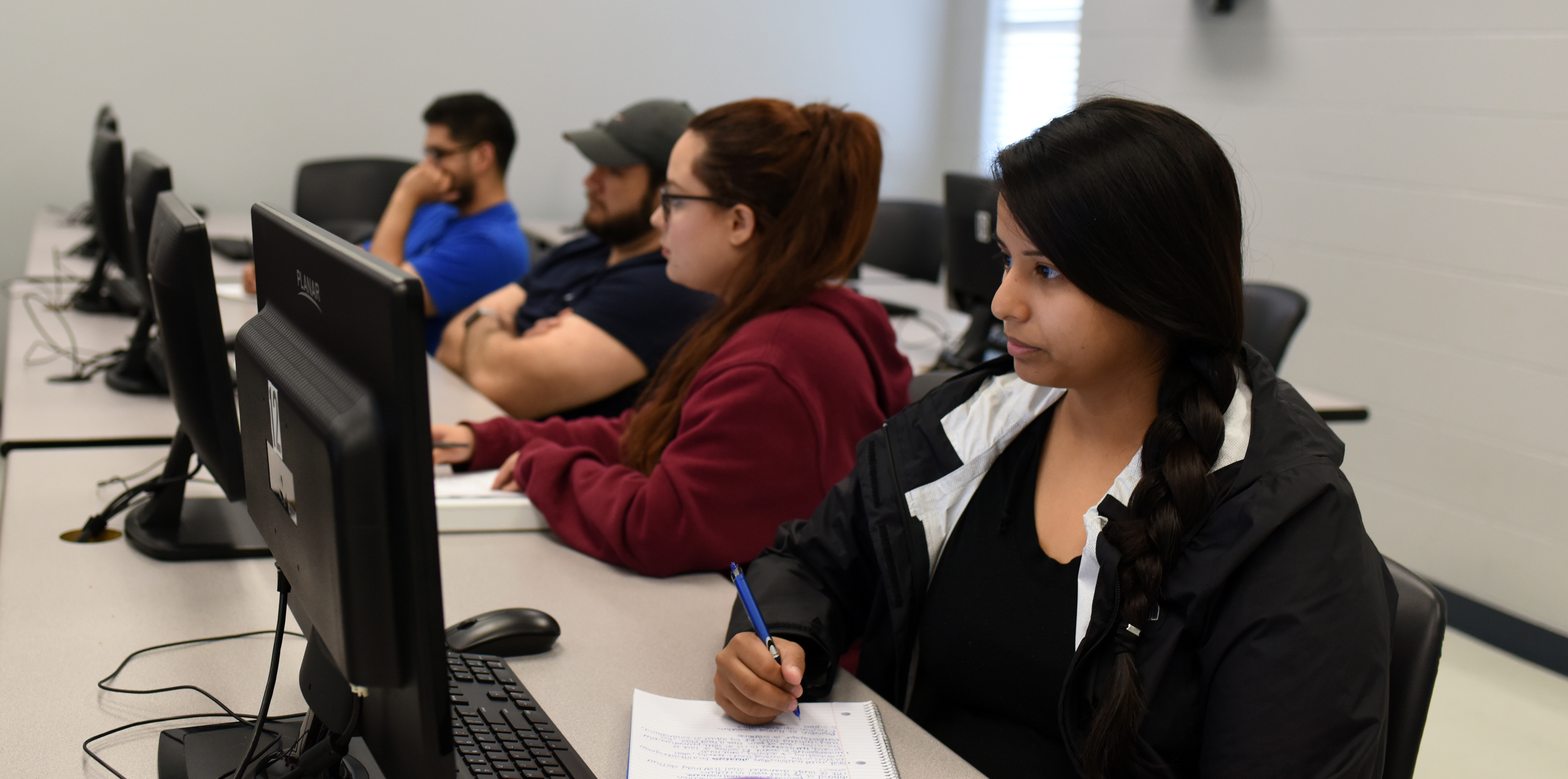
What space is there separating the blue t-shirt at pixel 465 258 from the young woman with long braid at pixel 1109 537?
75.2 inches

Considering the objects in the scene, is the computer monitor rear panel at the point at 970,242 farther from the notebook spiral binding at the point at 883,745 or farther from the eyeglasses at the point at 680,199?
the notebook spiral binding at the point at 883,745

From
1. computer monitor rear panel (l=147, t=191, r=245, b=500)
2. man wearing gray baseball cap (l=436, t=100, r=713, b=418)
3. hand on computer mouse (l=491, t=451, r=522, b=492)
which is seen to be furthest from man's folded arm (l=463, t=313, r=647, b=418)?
computer monitor rear panel (l=147, t=191, r=245, b=500)

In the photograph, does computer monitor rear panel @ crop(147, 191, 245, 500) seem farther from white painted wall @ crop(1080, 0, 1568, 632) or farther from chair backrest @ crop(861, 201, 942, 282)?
chair backrest @ crop(861, 201, 942, 282)

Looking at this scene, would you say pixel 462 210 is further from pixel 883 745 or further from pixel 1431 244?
pixel 1431 244

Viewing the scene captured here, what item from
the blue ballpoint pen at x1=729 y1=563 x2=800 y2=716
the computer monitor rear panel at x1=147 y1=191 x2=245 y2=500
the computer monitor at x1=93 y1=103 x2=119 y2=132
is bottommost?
the blue ballpoint pen at x1=729 y1=563 x2=800 y2=716

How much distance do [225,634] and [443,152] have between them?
2.11m

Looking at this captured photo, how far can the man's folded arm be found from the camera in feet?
7.44

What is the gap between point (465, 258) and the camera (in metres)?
2.97

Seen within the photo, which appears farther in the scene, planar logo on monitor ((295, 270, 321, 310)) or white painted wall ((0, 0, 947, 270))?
white painted wall ((0, 0, 947, 270))

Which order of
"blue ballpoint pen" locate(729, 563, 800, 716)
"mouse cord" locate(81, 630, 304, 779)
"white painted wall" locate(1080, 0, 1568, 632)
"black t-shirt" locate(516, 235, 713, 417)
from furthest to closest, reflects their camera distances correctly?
"white painted wall" locate(1080, 0, 1568, 632) < "black t-shirt" locate(516, 235, 713, 417) < "blue ballpoint pen" locate(729, 563, 800, 716) < "mouse cord" locate(81, 630, 304, 779)

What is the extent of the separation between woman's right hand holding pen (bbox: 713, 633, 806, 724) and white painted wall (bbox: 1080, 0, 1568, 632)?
219cm

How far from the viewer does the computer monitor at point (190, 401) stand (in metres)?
1.25

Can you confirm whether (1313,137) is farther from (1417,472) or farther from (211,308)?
(211,308)

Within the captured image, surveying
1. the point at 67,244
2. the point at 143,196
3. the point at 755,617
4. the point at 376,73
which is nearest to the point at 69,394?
the point at 143,196
